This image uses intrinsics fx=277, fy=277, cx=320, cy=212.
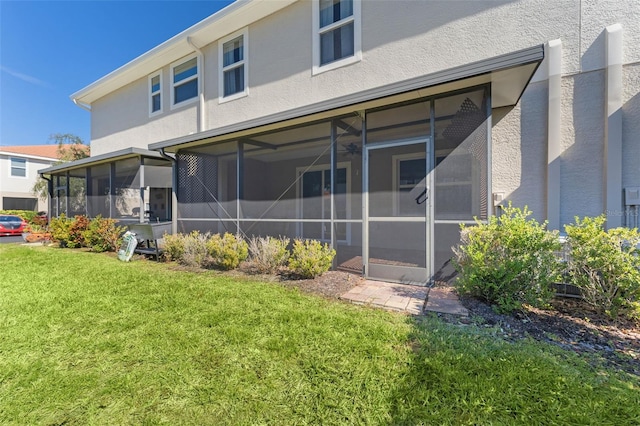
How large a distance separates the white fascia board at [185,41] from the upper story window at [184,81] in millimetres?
288

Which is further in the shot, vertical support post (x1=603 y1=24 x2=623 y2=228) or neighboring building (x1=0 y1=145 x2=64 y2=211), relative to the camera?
neighboring building (x1=0 y1=145 x2=64 y2=211)

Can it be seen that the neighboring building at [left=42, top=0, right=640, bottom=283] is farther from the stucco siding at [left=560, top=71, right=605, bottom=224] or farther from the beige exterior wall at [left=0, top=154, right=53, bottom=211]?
the beige exterior wall at [left=0, top=154, right=53, bottom=211]

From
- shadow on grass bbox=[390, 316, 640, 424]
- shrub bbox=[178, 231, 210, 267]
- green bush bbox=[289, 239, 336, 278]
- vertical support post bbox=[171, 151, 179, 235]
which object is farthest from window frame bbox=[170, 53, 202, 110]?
shadow on grass bbox=[390, 316, 640, 424]

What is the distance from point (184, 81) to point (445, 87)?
29.7ft

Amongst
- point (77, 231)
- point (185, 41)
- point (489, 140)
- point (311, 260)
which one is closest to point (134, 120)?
point (185, 41)

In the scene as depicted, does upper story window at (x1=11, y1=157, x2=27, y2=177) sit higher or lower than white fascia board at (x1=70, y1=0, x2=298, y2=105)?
lower

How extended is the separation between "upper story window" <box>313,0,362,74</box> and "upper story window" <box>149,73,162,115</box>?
6.89m

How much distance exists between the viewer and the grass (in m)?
1.96

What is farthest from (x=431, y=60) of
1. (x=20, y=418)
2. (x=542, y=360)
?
(x=20, y=418)

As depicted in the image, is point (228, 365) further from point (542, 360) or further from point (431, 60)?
point (431, 60)

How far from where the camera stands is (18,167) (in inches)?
938

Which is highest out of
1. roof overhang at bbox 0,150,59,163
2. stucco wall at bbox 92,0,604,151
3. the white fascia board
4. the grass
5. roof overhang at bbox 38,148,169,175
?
the white fascia board

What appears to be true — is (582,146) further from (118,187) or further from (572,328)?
(118,187)

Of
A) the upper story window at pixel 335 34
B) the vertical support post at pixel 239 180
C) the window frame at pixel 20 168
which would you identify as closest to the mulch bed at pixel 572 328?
the vertical support post at pixel 239 180
